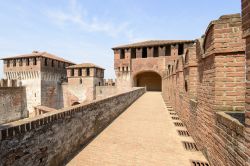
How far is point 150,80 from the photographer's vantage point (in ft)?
110

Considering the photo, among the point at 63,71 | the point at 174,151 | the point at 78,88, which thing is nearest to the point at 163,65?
the point at 78,88

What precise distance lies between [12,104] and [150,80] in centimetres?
2422

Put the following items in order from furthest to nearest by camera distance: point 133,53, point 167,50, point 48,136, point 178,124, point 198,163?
1. point 133,53
2. point 167,50
3. point 178,124
4. point 198,163
5. point 48,136

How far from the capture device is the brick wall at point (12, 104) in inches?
793

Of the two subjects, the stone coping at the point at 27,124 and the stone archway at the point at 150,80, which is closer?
the stone coping at the point at 27,124

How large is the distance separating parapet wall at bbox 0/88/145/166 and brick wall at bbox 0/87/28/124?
20.4m

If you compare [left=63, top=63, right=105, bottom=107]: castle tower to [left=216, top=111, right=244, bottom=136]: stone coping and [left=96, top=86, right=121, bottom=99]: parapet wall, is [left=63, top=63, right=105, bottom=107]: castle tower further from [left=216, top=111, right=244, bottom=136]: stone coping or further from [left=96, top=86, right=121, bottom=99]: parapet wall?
[left=216, top=111, right=244, bottom=136]: stone coping

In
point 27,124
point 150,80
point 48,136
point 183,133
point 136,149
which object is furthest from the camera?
point 150,80

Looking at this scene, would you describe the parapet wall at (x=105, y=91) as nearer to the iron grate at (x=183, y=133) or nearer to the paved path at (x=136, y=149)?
the paved path at (x=136, y=149)

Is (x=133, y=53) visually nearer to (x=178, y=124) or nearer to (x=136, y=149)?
(x=178, y=124)

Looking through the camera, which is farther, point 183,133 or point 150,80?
point 150,80

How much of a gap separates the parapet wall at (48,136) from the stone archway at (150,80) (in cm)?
2812

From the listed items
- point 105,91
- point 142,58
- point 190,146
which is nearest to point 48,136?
point 190,146

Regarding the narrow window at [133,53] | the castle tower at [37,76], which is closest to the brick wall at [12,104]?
the castle tower at [37,76]
